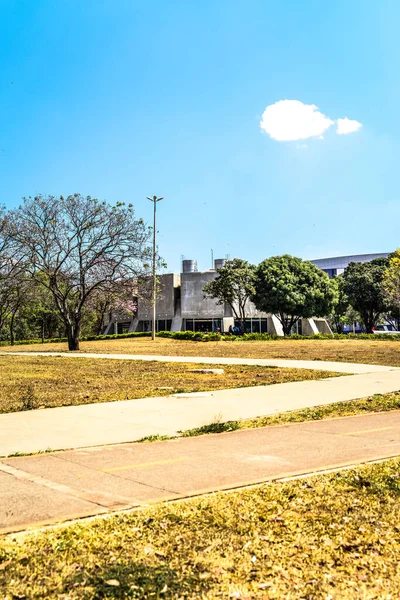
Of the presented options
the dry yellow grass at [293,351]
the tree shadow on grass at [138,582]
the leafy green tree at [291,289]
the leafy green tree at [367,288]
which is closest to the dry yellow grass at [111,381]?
the dry yellow grass at [293,351]

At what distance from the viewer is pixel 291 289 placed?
57.3 meters

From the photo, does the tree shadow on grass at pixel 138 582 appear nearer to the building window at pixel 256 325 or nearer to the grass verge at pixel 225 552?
the grass verge at pixel 225 552

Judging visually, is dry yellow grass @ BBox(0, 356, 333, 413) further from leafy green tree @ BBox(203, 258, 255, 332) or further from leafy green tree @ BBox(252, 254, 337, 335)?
leafy green tree @ BBox(252, 254, 337, 335)

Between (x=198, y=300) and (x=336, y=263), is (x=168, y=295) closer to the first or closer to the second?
(x=198, y=300)

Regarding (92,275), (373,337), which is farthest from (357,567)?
(373,337)

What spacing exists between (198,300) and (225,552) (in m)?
67.2

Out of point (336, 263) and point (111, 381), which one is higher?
point (336, 263)

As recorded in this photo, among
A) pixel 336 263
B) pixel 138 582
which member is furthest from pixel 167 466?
pixel 336 263

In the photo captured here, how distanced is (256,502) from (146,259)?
32.6 meters

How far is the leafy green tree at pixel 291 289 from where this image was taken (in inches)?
2256

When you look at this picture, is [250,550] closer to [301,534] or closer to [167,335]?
[301,534]

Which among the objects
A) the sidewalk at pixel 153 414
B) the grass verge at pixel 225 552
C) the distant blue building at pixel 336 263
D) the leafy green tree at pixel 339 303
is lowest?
the sidewalk at pixel 153 414

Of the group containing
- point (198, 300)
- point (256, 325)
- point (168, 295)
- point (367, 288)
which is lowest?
point (256, 325)

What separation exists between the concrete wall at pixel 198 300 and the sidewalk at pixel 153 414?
5583cm
